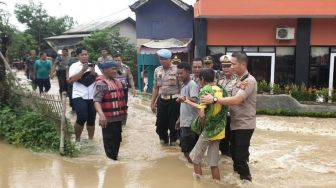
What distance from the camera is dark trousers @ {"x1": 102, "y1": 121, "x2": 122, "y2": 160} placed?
659cm

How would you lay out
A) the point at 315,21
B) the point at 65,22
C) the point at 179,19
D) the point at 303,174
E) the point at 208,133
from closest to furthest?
the point at 208,133 → the point at 303,174 → the point at 315,21 → the point at 179,19 → the point at 65,22

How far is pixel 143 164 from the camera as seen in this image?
6965 mm

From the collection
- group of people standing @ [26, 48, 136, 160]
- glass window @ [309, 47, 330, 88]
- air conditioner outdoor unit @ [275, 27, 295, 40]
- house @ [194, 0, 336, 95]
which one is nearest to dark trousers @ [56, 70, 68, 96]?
group of people standing @ [26, 48, 136, 160]

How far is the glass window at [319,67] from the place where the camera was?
17109 mm

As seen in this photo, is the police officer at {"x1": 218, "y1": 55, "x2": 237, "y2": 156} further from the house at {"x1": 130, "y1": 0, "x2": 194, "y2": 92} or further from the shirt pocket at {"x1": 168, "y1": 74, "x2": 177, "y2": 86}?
the house at {"x1": 130, "y1": 0, "x2": 194, "y2": 92}

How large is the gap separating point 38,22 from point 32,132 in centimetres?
3557

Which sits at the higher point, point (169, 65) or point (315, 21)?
point (315, 21)

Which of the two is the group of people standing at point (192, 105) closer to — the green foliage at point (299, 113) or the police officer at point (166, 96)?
the police officer at point (166, 96)

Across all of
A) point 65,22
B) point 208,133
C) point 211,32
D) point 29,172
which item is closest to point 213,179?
point 208,133

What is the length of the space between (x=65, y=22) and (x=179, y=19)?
2423 cm

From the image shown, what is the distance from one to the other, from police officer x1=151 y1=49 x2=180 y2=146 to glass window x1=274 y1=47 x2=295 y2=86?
1007 centimetres

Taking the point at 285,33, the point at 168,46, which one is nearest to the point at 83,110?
the point at 285,33

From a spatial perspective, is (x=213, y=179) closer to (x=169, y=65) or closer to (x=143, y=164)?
(x=143, y=164)

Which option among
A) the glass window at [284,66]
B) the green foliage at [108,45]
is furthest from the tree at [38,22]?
the glass window at [284,66]
